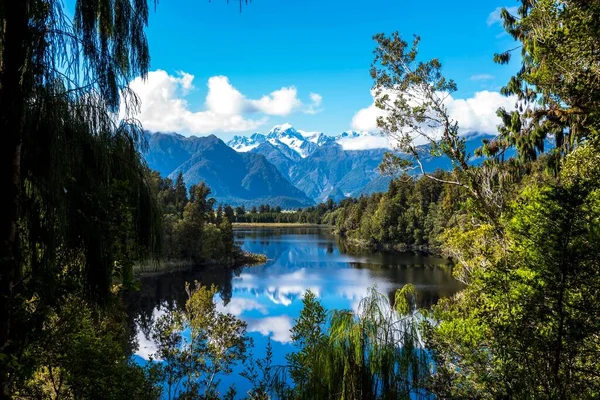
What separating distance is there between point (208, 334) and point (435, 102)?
10515mm

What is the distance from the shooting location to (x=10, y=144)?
269cm

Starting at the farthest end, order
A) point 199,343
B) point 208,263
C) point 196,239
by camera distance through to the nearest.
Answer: point 208,263
point 196,239
point 199,343

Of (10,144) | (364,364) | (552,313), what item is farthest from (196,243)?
(10,144)

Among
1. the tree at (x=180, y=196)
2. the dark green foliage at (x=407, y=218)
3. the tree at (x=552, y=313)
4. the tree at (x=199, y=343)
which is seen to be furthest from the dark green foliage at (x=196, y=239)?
the tree at (x=552, y=313)

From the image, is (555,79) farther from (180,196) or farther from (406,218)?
(180,196)

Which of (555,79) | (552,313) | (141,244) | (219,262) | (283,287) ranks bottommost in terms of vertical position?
(283,287)

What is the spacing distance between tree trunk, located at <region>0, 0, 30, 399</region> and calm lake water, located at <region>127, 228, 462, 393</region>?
15459 millimetres

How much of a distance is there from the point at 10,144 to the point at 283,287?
3763 cm

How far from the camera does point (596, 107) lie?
5.30m

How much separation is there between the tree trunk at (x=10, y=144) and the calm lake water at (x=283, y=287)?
15.5 metres

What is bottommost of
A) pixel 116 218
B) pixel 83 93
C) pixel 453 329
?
pixel 453 329

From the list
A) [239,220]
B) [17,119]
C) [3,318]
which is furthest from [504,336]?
[239,220]

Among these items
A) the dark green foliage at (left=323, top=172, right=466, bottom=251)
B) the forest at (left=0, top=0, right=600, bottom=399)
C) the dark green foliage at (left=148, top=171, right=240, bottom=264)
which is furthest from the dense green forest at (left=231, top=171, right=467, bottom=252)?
the forest at (left=0, top=0, right=600, bottom=399)

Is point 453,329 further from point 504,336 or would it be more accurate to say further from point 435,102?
point 435,102
